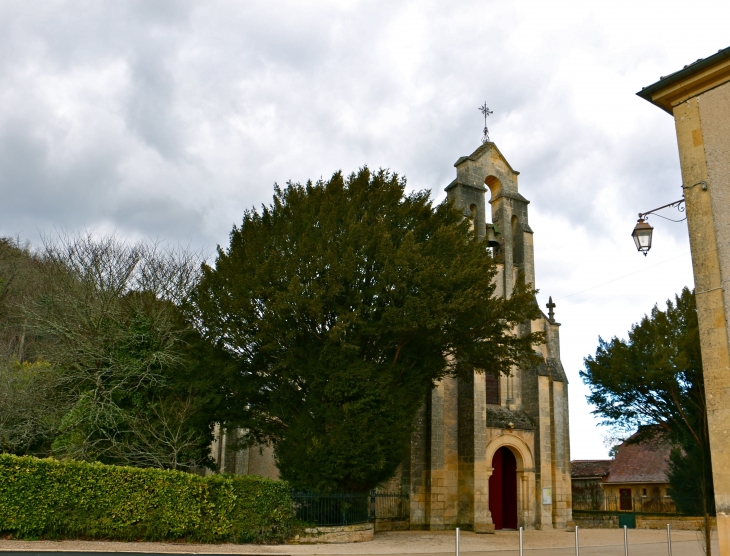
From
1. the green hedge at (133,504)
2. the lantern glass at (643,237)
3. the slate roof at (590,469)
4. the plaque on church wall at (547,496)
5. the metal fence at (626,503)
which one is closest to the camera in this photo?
the lantern glass at (643,237)

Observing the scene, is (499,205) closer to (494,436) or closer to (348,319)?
(494,436)

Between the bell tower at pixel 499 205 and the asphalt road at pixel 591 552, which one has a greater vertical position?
the bell tower at pixel 499 205

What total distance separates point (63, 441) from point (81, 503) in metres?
4.70

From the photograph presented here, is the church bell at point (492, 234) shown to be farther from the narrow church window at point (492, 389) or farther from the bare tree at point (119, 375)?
the bare tree at point (119, 375)

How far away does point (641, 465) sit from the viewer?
42750 millimetres

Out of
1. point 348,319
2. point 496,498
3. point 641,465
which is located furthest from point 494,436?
point 641,465

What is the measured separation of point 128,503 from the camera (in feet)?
46.4

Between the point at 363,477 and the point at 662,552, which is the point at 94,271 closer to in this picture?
the point at 363,477

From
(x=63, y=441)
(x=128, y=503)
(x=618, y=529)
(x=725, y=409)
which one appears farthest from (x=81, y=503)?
(x=618, y=529)

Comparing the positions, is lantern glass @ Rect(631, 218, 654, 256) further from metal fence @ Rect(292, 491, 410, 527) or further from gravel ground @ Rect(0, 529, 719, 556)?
metal fence @ Rect(292, 491, 410, 527)

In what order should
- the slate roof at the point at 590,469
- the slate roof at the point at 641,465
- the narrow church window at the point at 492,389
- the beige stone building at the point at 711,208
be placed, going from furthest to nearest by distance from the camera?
1. the slate roof at the point at 590,469
2. the slate roof at the point at 641,465
3. the narrow church window at the point at 492,389
4. the beige stone building at the point at 711,208

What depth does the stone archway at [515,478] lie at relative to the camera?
23.2 metres

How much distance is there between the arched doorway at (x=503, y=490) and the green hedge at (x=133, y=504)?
10725 mm

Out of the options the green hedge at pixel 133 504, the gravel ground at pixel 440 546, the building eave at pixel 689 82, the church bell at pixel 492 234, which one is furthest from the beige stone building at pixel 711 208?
the church bell at pixel 492 234
